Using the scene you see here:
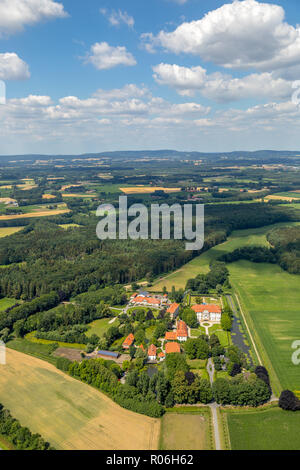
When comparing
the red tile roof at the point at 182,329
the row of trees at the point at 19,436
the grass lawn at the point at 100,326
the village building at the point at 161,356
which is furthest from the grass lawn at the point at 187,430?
the grass lawn at the point at 100,326

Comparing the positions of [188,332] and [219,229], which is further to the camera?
[219,229]

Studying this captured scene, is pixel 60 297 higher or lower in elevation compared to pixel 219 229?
lower

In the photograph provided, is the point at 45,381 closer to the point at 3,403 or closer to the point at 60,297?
the point at 3,403

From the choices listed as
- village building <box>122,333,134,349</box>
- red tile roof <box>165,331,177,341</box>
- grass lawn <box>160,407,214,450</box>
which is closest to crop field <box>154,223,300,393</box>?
grass lawn <box>160,407,214,450</box>

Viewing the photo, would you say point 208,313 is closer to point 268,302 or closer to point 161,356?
point 268,302

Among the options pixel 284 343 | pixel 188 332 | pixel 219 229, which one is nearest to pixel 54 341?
pixel 188 332

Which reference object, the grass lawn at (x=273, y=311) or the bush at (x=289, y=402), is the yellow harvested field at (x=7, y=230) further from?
the bush at (x=289, y=402)
